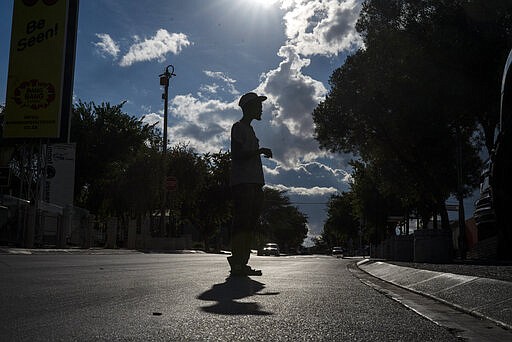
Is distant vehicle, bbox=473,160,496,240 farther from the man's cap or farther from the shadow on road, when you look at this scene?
the shadow on road

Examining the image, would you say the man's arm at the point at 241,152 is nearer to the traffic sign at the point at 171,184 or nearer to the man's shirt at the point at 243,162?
the man's shirt at the point at 243,162

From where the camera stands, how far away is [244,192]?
6.65 meters

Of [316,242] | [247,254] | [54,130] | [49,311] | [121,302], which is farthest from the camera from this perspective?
[316,242]

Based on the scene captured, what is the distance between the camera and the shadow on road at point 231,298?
3.23 meters

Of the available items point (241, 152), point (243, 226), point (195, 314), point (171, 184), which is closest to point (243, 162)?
point (241, 152)

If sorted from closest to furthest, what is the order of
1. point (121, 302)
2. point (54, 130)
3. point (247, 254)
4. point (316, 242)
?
1. point (121, 302)
2. point (247, 254)
3. point (54, 130)
4. point (316, 242)

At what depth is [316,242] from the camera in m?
198

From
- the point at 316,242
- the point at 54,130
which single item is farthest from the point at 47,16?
the point at 316,242

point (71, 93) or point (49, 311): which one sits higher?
point (71, 93)

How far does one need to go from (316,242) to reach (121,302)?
7776 inches

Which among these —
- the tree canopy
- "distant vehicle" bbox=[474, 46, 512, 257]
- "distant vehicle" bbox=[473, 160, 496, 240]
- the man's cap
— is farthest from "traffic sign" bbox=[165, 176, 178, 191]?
"distant vehicle" bbox=[474, 46, 512, 257]

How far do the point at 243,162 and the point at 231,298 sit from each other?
2954 mm

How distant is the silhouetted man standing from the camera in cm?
655

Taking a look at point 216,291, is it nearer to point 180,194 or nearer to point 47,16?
point 47,16
